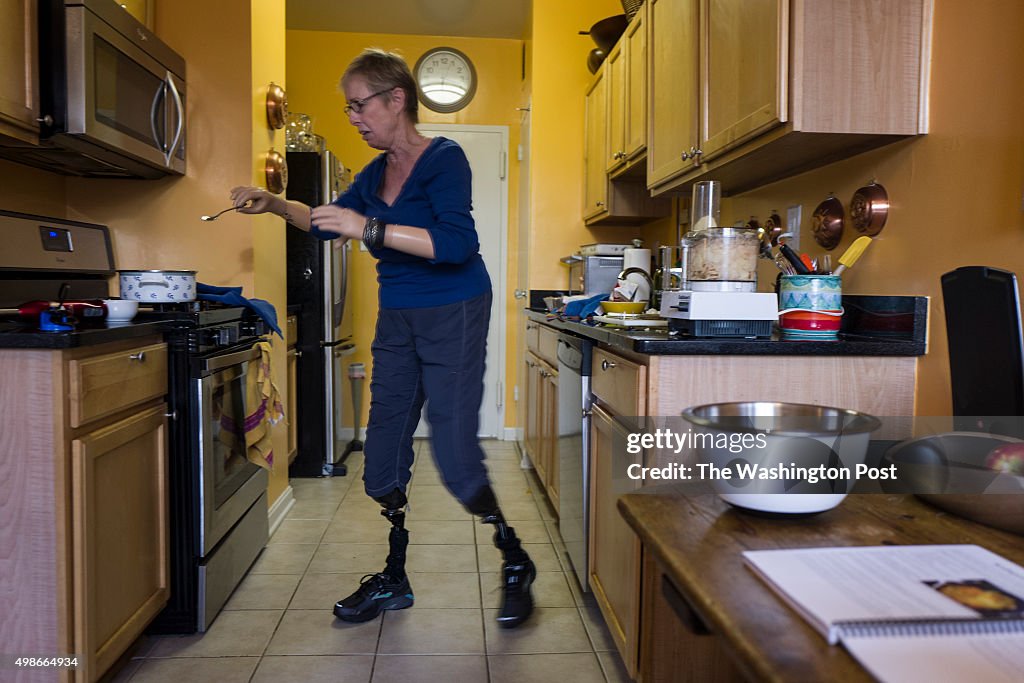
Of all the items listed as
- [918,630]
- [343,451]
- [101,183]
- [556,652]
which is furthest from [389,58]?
[343,451]

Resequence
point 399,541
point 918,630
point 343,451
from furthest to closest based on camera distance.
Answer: point 343,451 → point 399,541 → point 918,630

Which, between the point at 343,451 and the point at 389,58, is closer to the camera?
the point at 389,58

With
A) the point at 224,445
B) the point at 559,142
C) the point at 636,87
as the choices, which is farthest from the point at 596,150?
the point at 224,445

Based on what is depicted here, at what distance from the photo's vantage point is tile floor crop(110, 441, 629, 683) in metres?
1.88

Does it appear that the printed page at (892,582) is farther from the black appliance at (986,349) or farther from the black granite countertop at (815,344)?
the black granite countertop at (815,344)

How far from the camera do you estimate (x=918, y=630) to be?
534 mm

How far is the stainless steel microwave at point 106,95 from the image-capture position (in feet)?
6.84

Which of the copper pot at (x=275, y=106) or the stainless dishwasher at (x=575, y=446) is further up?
the copper pot at (x=275, y=106)

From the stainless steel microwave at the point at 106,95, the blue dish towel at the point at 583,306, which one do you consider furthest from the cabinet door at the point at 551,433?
the stainless steel microwave at the point at 106,95

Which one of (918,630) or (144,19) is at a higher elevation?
(144,19)

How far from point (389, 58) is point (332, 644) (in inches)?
62.9

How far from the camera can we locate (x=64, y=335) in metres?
1.47

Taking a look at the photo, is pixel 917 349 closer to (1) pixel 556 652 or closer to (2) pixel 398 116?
(1) pixel 556 652

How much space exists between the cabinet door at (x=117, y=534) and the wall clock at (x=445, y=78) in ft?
11.0
